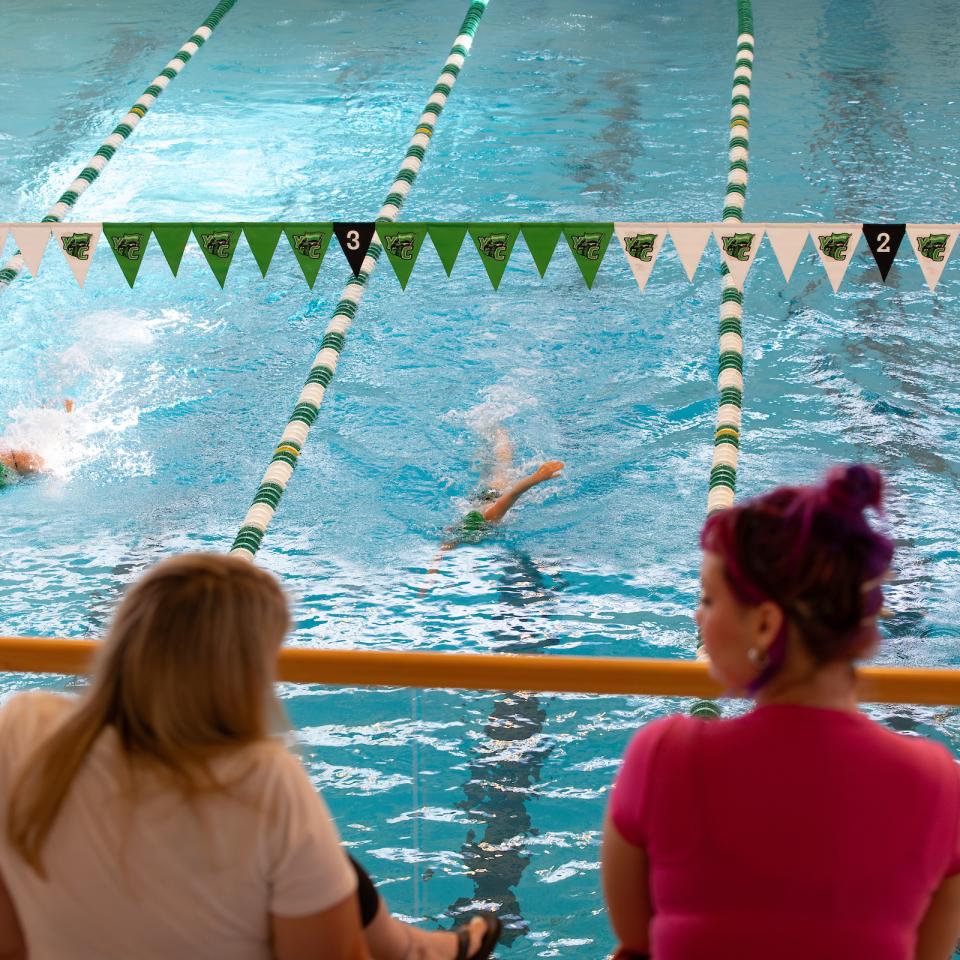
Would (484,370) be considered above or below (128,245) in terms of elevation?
below

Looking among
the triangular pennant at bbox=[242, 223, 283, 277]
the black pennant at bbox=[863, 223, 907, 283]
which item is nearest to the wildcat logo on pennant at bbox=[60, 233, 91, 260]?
the triangular pennant at bbox=[242, 223, 283, 277]

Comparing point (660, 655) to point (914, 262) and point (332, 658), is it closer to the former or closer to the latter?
point (332, 658)

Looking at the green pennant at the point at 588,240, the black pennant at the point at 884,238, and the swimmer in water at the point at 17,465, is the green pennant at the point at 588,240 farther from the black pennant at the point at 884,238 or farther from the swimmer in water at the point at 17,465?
the swimmer in water at the point at 17,465

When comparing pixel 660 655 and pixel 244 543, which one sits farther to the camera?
pixel 660 655

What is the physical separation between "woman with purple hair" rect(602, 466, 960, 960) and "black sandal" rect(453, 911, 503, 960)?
37 cm

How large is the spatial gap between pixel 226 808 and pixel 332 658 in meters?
0.59

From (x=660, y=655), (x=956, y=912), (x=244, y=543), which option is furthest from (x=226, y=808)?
(x=660, y=655)

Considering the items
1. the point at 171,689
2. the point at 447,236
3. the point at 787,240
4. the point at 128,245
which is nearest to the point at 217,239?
the point at 128,245

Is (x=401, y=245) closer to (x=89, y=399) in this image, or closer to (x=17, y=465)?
(x=17, y=465)

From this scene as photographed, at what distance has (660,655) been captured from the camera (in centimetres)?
411

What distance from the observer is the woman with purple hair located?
39.8 inches

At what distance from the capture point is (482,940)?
137 cm

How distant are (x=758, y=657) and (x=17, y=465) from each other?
4.78m

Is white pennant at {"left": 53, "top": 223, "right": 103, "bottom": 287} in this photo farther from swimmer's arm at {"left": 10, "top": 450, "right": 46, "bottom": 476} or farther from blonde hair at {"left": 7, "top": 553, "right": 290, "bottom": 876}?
blonde hair at {"left": 7, "top": 553, "right": 290, "bottom": 876}
